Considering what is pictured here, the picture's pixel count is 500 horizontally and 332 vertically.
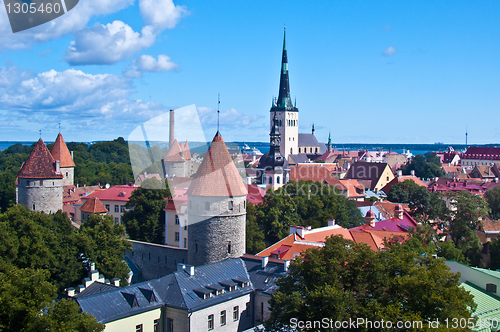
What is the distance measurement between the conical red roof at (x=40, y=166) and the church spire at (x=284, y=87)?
220 feet

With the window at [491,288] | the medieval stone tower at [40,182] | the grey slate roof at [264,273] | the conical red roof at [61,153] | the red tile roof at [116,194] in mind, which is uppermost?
the conical red roof at [61,153]

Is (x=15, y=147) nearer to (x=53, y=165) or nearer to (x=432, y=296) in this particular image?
(x=53, y=165)

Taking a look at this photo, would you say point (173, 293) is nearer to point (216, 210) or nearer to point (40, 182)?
point (216, 210)

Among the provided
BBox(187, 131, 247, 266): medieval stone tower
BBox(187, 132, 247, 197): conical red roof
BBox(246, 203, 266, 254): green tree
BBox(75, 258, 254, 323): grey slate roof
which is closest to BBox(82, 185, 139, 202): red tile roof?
BBox(246, 203, 266, 254): green tree

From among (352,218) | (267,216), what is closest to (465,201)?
(352,218)

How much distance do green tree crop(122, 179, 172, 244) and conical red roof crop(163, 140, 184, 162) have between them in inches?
759

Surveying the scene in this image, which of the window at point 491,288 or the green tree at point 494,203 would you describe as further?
the green tree at point 494,203

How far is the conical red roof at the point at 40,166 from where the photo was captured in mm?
38219

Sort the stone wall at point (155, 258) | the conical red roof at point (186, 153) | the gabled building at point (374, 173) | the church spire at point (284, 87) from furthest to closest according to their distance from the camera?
the church spire at point (284, 87) → the gabled building at point (374, 173) → the conical red roof at point (186, 153) → the stone wall at point (155, 258)

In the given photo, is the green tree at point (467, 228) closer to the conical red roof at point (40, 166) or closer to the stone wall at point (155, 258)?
the stone wall at point (155, 258)

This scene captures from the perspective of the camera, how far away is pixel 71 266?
26031 mm

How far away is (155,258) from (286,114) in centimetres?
7817

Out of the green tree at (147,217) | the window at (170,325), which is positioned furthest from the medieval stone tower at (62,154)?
the window at (170,325)

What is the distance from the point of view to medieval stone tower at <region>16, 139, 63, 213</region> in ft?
125
